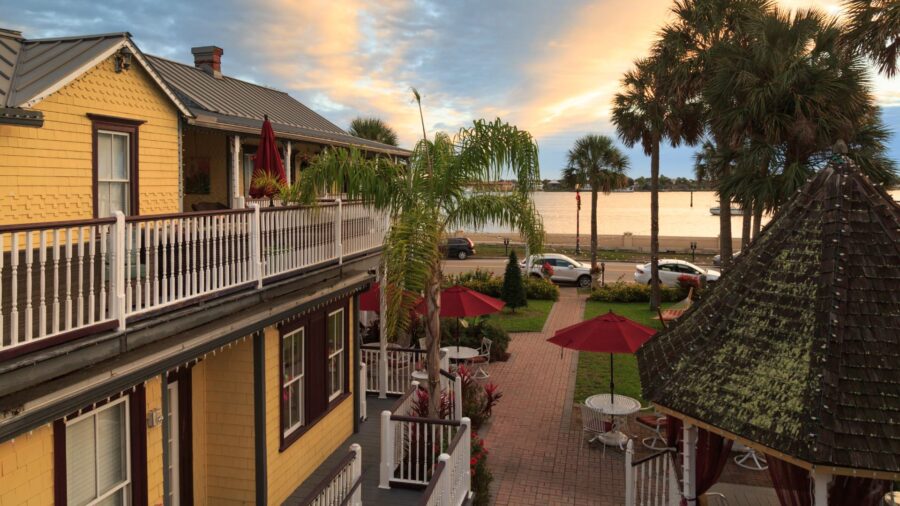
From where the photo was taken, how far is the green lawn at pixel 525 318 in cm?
2583

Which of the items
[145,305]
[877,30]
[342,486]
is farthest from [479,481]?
[877,30]

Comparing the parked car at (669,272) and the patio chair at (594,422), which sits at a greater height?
the parked car at (669,272)

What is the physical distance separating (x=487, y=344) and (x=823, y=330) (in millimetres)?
13882

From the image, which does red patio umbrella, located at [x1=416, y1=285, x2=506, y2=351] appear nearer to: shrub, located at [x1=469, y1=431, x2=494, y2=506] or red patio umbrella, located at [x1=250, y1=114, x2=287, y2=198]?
shrub, located at [x1=469, y1=431, x2=494, y2=506]

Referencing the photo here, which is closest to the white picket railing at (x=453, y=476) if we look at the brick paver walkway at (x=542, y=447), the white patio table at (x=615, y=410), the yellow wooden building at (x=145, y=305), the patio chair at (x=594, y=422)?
the brick paver walkway at (x=542, y=447)

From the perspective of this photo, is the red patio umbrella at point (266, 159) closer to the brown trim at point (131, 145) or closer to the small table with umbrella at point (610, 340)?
the brown trim at point (131, 145)

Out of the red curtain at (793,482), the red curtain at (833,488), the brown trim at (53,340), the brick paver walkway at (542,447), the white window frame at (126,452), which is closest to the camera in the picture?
the brown trim at (53,340)

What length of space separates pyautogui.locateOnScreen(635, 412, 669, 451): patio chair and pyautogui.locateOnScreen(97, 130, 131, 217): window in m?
10.6

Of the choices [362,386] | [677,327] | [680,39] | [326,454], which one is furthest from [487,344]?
[680,39]

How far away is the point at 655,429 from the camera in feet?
45.8

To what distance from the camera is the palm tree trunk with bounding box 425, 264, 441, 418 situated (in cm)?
1095

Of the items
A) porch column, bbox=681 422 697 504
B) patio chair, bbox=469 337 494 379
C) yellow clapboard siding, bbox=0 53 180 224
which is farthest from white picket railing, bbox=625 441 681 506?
yellow clapboard siding, bbox=0 53 180 224

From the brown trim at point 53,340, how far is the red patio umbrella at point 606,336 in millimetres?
9469

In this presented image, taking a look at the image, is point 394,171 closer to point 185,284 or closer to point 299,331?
point 299,331
